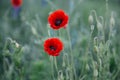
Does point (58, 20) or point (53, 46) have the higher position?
point (58, 20)

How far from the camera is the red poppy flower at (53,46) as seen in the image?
2.45 meters

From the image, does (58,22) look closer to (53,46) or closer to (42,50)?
(53,46)

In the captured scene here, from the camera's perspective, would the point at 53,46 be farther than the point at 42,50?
No

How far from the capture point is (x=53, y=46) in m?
2.51

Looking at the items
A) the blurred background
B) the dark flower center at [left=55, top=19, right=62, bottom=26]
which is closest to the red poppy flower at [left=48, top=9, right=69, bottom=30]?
the dark flower center at [left=55, top=19, right=62, bottom=26]

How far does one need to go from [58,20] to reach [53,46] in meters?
0.20

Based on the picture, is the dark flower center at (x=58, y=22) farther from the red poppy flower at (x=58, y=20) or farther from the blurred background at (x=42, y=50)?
the blurred background at (x=42, y=50)

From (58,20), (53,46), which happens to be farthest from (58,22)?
(53,46)

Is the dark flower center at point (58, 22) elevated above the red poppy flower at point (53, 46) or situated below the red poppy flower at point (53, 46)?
above

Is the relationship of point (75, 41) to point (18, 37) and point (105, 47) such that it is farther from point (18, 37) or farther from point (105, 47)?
point (105, 47)

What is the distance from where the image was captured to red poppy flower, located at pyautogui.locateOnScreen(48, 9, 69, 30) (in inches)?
98.7

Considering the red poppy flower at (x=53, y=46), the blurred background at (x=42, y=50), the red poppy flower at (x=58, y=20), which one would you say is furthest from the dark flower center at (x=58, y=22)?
the blurred background at (x=42, y=50)

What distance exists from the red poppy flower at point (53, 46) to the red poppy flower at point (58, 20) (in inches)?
3.5

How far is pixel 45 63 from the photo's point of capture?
3.58 metres
